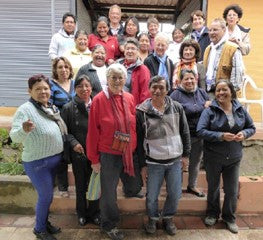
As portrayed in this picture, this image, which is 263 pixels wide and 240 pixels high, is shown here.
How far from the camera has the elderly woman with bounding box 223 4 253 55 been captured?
14.0 feet

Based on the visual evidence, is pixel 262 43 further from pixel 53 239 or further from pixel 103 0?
pixel 53 239

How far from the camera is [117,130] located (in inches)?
120

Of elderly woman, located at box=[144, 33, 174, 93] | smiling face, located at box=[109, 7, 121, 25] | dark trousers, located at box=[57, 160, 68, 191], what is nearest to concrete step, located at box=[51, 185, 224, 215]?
dark trousers, located at box=[57, 160, 68, 191]

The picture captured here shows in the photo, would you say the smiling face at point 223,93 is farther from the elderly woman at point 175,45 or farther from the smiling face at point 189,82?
the elderly woman at point 175,45

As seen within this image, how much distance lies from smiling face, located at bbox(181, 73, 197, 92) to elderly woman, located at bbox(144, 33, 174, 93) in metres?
0.47

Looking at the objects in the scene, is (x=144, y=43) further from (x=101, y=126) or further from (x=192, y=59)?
(x=101, y=126)

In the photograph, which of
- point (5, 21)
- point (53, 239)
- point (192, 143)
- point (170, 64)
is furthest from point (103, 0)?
point (53, 239)

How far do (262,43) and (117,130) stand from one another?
437 cm

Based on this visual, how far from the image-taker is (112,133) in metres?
3.05

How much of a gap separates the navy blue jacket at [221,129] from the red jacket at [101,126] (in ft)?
2.80

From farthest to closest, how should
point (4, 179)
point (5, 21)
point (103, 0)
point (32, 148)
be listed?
point (103, 0) < point (5, 21) < point (4, 179) < point (32, 148)

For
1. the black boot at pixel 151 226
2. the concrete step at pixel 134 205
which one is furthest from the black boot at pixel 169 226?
the concrete step at pixel 134 205

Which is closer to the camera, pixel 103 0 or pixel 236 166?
pixel 236 166

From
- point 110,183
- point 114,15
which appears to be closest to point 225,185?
point 110,183
